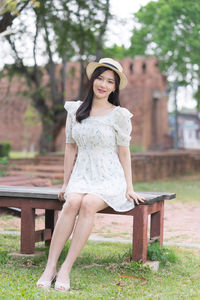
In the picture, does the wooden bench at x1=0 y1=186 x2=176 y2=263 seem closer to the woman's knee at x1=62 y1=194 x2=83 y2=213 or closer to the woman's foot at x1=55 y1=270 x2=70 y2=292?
the woman's knee at x1=62 y1=194 x2=83 y2=213

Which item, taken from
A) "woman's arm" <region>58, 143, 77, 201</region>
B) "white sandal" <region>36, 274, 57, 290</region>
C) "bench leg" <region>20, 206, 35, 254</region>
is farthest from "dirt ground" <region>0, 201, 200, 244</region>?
"white sandal" <region>36, 274, 57, 290</region>

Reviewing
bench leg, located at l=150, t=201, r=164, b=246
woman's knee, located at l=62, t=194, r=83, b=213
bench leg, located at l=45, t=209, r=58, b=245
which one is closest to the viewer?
woman's knee, located at l=62, t=194, r=83, b=213

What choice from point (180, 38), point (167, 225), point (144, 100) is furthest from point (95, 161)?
point (144, 100)

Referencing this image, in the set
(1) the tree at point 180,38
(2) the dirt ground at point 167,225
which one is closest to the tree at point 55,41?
(1) the tree at point 180,38

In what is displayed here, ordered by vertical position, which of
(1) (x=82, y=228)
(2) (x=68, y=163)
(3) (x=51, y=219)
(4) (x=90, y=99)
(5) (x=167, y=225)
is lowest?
(5) (x=167, y=225)

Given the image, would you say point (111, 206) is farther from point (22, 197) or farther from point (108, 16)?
point (108, 16)

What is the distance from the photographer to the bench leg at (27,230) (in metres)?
4.79

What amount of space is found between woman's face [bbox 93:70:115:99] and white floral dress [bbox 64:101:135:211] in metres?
0.18

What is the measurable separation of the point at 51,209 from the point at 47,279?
39.5 inches

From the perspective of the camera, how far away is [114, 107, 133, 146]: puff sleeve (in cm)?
446

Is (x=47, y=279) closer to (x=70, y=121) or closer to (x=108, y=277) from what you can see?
(x=108, y=277)

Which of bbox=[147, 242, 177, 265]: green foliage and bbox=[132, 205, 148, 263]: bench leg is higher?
bbox=[132, 205, 148, 263]: bench leg

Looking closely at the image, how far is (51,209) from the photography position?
4.78m

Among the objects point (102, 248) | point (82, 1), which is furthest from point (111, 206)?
point (82, 1)
